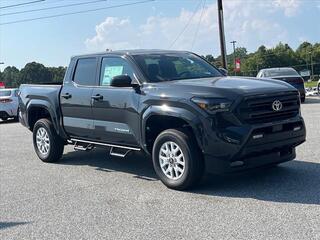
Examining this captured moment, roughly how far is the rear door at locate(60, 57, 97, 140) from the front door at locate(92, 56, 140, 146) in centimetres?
19

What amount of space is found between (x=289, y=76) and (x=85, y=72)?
1313cm

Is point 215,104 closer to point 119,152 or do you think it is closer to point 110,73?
point 119,152

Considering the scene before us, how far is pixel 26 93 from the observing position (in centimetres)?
990

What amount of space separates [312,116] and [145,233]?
10.5 meters

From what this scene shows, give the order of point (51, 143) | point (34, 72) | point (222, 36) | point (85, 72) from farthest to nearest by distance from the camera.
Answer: point (34, 72) → point (222, 36) → point (51, 143) → point (85, 72)

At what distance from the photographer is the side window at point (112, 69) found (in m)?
7.56

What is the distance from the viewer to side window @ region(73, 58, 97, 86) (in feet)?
27.0

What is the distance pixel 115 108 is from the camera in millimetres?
7477

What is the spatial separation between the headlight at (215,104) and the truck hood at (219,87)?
0.18 feet

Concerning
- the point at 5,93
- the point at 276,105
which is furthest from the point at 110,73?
the point at 5,93

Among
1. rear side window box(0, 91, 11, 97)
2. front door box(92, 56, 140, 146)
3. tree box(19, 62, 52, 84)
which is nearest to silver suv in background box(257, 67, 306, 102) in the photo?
rear side window box(0, 91, 11, 97)

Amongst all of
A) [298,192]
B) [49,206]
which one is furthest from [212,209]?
[49,206]

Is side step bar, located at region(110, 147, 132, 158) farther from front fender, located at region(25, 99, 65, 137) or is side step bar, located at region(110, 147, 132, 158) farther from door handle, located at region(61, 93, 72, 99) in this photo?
front fender, located at region(25, 99, 65, 137)

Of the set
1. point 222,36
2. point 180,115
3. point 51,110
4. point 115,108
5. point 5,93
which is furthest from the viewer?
point 222,36
